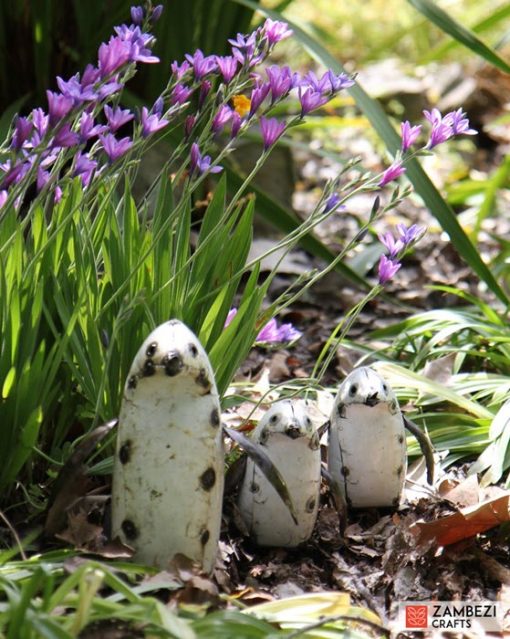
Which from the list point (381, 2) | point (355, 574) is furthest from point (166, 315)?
point (381, 2)

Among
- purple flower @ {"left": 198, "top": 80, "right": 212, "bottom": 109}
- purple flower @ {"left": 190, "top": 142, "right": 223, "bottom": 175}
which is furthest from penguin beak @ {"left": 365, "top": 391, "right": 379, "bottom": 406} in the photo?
purple flower @ {"left": 198, "top": 80, "right": 212, "bottom": 109}

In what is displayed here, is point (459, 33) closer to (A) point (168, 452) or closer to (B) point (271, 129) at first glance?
(B) point (271, 129)

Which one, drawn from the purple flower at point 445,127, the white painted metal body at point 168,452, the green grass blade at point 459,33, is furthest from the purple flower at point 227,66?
the green grass blade at point 459,33

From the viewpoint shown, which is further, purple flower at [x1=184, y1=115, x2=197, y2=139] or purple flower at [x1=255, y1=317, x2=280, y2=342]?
purple flower at [x1=255, y1=317, x2=280, y2=342]

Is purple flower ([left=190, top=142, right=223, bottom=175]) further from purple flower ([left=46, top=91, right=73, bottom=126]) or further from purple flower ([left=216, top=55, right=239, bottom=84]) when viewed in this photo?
purple flower ([left=46, top=91, right=73, bottom=126])

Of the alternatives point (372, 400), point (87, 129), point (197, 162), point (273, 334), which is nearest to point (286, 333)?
point (273, 334)

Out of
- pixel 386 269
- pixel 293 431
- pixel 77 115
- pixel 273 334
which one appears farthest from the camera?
pixel 273 334
